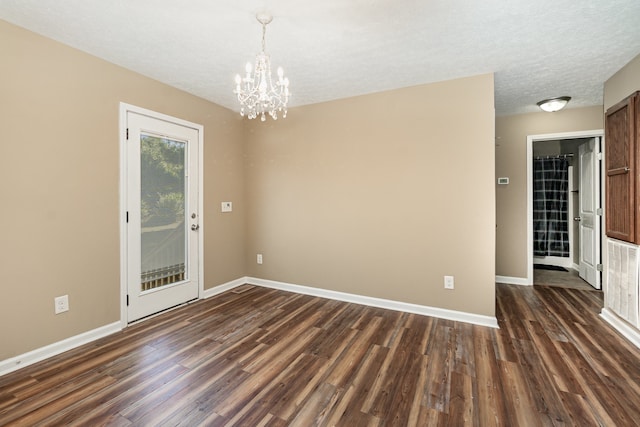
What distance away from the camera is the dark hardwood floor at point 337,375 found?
1648 millimetres

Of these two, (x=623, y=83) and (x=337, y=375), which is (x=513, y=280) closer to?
(x=623, y=83)

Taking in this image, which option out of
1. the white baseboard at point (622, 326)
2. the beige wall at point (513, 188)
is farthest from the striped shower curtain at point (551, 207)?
the white baseboard at point (622, 326)

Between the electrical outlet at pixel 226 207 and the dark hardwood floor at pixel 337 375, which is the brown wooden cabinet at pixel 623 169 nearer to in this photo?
the dark hardwood floor at pixel 337 375

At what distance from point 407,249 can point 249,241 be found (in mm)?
2313

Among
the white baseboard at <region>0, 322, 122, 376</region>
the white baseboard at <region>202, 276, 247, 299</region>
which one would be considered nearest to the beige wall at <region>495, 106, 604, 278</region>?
the white baseboard at <region>202, 276, 247, 299</region>

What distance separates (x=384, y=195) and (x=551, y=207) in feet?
12.8

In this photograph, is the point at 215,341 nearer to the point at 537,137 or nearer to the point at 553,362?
the point at 553,362

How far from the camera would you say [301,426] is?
1.57 m

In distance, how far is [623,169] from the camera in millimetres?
2625

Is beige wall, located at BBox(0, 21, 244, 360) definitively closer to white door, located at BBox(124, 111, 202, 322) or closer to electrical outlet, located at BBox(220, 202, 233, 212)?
white door, located at BBox(124, 111, 202, 322)

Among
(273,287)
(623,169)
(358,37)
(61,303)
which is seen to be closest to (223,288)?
(273,287)

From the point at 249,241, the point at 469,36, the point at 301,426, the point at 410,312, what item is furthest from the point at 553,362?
the point at 249,241

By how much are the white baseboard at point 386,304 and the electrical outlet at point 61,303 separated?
2.19 m

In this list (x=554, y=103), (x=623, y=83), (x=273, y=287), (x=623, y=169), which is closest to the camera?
(x=623, y=169)
